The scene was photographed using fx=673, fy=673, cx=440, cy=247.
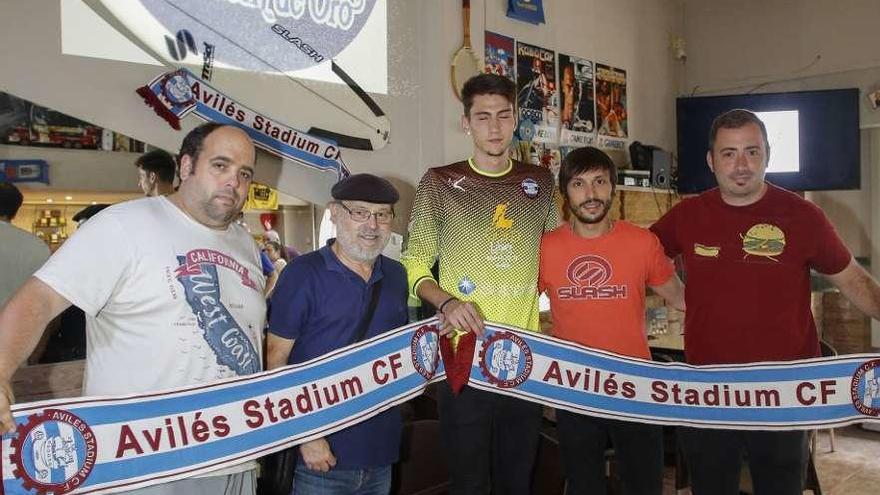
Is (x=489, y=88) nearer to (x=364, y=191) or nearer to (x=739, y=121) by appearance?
(x=364, y=191)

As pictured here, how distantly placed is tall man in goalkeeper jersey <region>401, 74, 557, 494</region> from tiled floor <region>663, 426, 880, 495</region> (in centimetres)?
206

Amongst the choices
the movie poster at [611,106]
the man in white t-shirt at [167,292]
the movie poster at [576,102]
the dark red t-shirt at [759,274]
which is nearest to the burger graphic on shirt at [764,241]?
the dark red t-shirt at [759,274]

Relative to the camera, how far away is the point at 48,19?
283cm

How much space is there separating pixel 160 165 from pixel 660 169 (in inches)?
163

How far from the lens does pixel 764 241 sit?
2188mm

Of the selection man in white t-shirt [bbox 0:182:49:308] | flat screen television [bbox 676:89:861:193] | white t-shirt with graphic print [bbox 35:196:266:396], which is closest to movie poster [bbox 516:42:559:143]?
flat screen television [bbox 676:89:861:193]

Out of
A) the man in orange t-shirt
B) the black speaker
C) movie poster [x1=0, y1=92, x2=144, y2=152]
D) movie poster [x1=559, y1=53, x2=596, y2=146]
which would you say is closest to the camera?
the man in orange t-shirt

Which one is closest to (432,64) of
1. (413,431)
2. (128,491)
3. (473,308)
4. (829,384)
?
(413,431)

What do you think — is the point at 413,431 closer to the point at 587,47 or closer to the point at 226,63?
the point at 226,63

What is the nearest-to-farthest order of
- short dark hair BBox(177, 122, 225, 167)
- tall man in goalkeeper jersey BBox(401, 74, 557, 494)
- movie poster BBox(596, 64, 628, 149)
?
short dark hair BBox(177, 122, 225, 167) < tall man in goalkeeper jersey BBox(401, 74, 557, 494) < movie poster BBox(596, 64, 628, 149)

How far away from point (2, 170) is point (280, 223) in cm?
135

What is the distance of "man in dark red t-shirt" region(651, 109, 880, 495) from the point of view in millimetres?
2174

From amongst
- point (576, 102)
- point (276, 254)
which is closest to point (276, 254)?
point (276, 254)

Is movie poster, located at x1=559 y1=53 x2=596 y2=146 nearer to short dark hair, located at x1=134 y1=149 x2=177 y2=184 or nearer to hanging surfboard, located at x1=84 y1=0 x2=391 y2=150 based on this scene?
hanging surfboard, located at x1=84 y1=0 x2=391 y2=150
